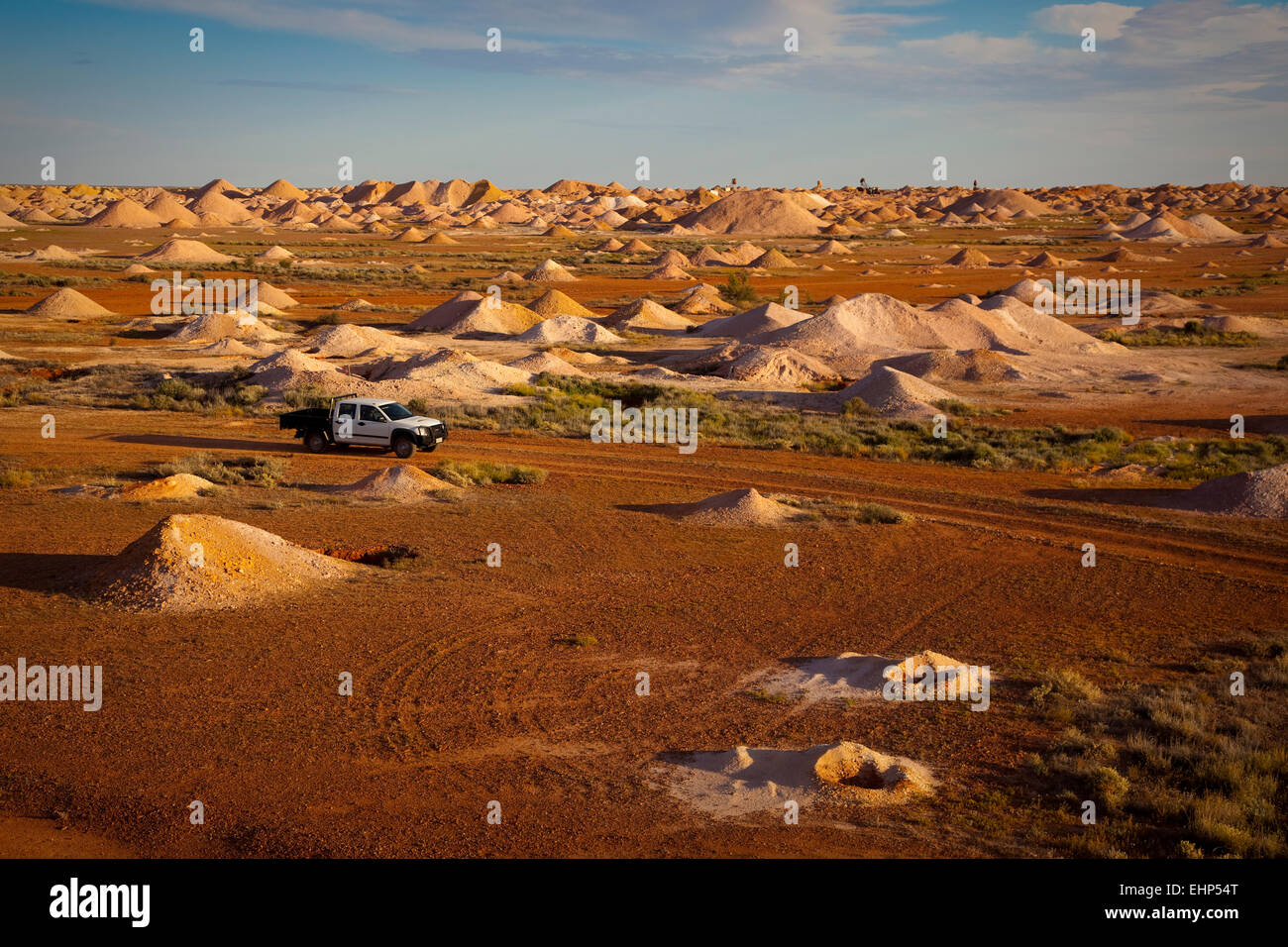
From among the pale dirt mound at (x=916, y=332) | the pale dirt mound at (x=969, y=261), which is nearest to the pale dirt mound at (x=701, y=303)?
the pale dirt mound at (x=916, y=332)

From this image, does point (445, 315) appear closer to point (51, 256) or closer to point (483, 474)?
point (483, 474)

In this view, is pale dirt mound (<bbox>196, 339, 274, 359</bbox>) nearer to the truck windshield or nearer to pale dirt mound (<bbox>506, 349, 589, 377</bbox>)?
pale dirt mound (<bbox>506, 349, 589, 377</bbox>)

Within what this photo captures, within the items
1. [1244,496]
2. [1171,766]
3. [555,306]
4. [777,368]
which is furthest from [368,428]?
[555,306]

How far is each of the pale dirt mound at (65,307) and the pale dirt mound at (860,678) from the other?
189 ft

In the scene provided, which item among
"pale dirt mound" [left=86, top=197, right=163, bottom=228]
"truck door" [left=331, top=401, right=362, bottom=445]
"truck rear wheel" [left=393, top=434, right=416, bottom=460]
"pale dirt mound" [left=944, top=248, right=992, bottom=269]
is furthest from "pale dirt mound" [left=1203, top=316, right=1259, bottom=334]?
"pale dirt mound" [left=86, top=197, right=163, bottom=228]

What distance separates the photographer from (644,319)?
59.1 meters

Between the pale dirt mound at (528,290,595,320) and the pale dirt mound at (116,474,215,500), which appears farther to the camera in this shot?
the pale dirt mound at (528,290,595,320)

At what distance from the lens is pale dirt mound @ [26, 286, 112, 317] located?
5919 centimetres

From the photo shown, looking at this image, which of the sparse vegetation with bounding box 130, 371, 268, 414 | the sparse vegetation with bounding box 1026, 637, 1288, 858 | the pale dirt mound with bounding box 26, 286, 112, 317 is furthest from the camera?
the pale dirt mound with bounding box 26, 286, 112, 317

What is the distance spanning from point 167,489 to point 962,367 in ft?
98.4

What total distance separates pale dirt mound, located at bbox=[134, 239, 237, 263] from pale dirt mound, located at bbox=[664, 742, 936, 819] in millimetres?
96231

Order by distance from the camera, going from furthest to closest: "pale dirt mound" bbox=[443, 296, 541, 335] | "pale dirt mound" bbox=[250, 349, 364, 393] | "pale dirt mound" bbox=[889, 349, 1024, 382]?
"pale dirt mound" bbox=[443, 296, 541, 335] < "pale dirt mound" bbox=[889, 349, 1024, 382] < "pale dirt mound" bbox=[250, 349, 364, 393]

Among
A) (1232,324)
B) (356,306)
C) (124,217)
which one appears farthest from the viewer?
(124,217)

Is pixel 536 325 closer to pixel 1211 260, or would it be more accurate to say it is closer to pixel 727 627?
pixel 727 627
